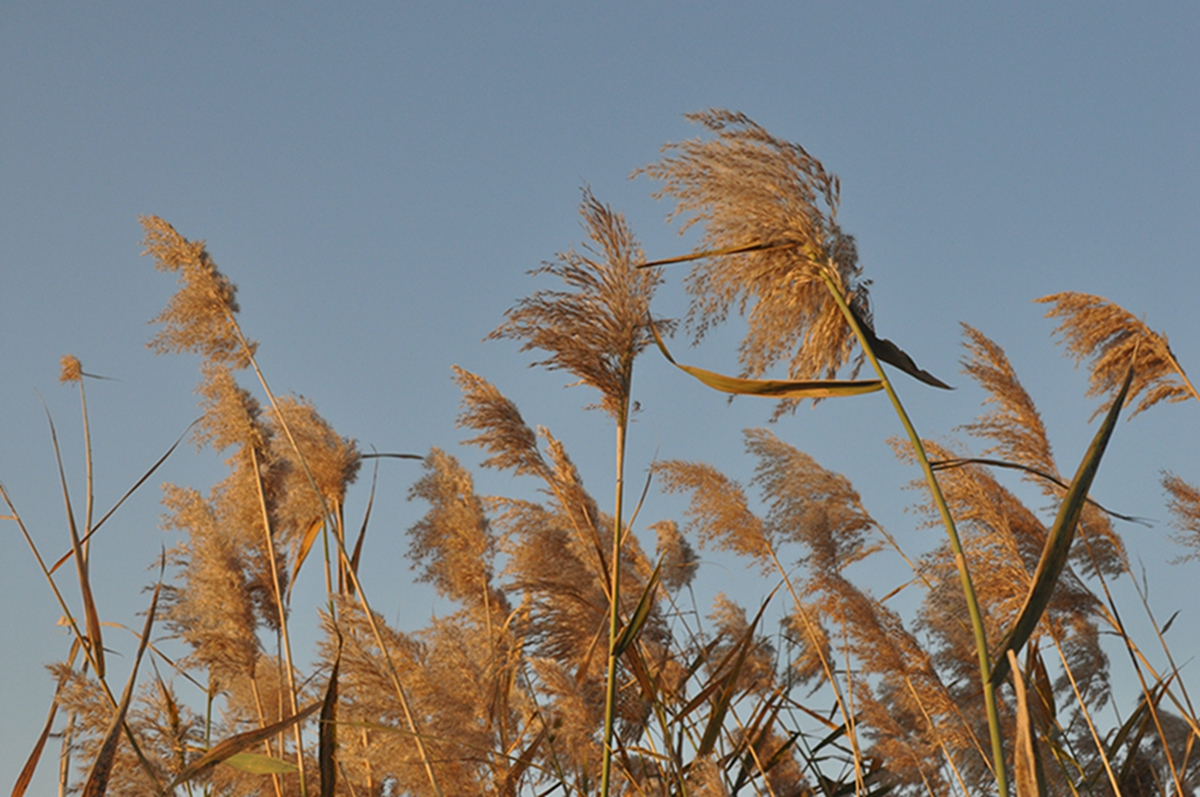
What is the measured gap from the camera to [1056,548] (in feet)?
4.55

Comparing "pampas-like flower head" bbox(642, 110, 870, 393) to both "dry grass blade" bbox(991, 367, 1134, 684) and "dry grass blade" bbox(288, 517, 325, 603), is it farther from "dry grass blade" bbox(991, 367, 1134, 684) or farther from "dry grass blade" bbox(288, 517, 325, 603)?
"dry grass blade" bbox(288, 517, 325, 603)

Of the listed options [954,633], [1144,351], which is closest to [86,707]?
[954,633]

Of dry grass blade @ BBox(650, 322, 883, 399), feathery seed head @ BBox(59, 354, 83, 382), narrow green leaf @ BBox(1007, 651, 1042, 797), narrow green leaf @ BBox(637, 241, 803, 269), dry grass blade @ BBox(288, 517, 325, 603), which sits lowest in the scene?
narrow green leaf @ BBox(1007, 651, 1042, 797)

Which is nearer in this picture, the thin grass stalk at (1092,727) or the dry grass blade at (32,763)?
the dry grass blade at (32,763)

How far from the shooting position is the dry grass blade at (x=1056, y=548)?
1.35 m

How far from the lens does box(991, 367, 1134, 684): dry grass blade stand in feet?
4.42

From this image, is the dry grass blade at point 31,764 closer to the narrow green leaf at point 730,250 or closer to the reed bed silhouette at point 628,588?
the reed bed silhouette at point 628,588

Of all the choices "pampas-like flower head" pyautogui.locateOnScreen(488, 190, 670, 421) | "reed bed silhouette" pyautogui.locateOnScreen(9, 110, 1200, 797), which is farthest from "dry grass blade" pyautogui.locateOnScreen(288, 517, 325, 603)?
"pampas-like flower head" pyautogui.locateOnScreen(488, 190, 670, 421)

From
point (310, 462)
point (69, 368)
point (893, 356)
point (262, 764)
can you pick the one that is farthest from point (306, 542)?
point (893, 356)

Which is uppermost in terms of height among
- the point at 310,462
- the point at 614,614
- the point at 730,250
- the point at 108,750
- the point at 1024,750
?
the point at 310,462

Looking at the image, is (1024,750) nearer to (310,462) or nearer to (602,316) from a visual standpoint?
(602,316)

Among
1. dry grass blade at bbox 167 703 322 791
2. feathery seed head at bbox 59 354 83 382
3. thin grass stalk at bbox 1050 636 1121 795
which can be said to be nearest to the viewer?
dry grass blade at bbox 167 703 322 791

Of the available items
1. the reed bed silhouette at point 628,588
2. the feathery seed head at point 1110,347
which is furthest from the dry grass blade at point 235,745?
the feathery seed head at point 1110,347

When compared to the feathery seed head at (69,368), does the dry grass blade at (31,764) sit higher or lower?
lower
